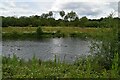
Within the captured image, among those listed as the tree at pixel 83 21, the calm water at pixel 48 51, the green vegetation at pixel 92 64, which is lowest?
the calm water at pixel 48 51

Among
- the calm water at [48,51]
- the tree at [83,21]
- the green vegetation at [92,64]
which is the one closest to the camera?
the green vegetation at [92,64]

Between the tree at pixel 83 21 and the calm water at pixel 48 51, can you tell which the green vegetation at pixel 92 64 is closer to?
the calm water at pixel 48 51

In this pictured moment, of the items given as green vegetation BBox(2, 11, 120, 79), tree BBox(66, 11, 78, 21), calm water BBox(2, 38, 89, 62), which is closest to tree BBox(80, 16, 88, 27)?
tree BBox(66, 11, 78, 21)

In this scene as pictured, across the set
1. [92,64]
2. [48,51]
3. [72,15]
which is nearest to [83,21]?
[72,15]

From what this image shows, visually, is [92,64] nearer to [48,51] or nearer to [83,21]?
[48,51]

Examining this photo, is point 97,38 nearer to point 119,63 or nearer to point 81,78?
point 119,63

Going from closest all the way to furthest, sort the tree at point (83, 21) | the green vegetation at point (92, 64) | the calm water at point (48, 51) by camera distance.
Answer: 1. the green vegetation at point (92, 64)
2. the calm water at point (48, 51)
3. the tree at point (83, 21)

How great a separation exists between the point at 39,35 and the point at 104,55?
47767 mm

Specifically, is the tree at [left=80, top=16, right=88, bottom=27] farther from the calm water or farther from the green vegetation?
the green vegetation

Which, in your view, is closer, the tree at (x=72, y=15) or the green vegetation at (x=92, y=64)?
the green vegetation at (x=92, y=64)

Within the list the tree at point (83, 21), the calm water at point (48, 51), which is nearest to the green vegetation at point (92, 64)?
the calm water at point (48, 51)

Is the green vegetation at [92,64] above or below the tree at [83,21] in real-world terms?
below

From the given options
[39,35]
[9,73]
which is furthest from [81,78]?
[39,35]

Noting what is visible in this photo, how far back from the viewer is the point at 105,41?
1042 centimetres
